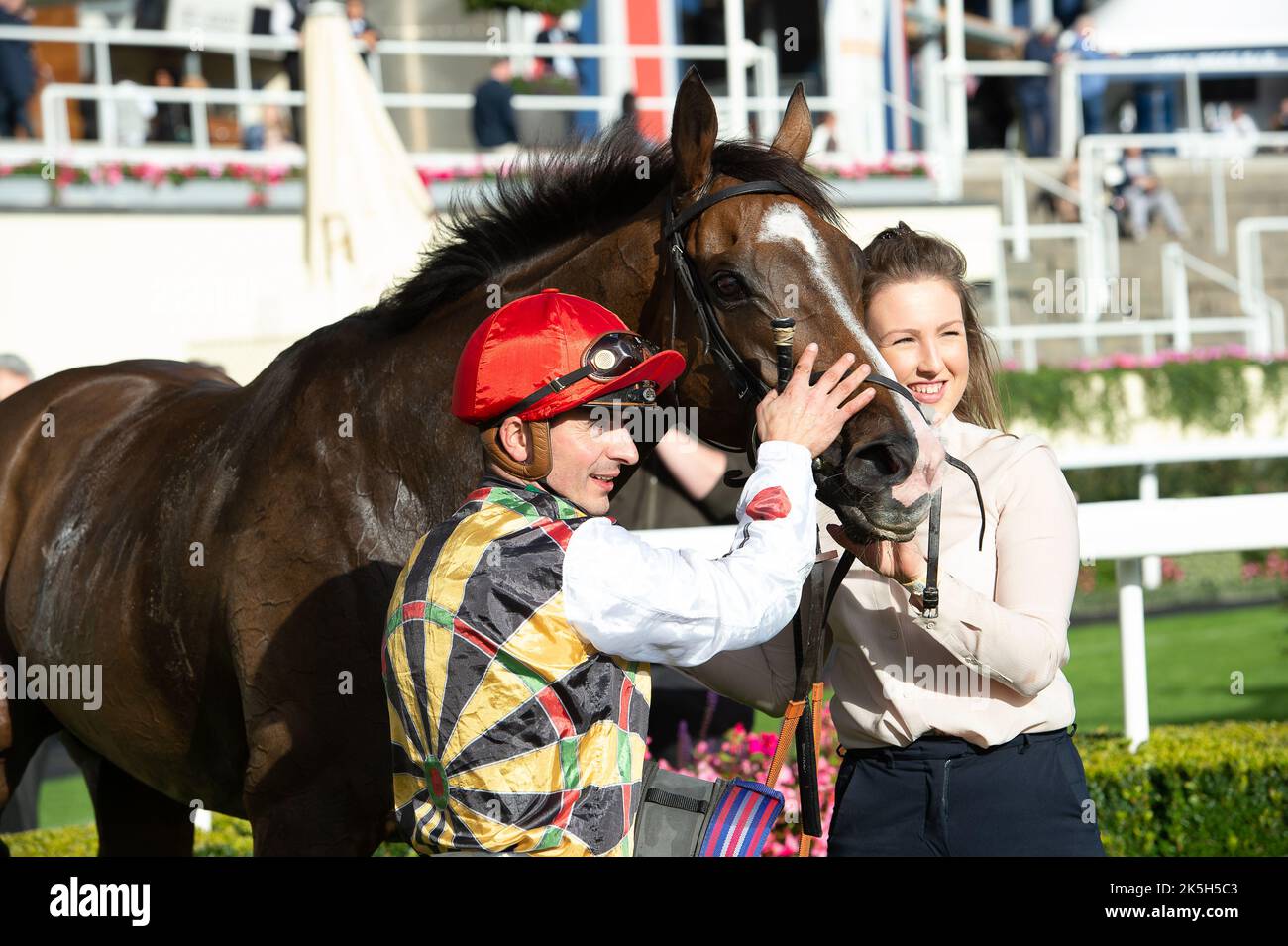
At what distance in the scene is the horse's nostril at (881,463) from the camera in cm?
233

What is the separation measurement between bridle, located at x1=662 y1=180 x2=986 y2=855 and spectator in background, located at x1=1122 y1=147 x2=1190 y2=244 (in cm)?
1496

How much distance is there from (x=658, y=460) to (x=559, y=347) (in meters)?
2.84

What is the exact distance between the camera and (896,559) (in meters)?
2.41

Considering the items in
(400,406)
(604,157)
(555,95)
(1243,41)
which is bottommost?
(400,406)

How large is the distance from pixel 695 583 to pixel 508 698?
0.30m

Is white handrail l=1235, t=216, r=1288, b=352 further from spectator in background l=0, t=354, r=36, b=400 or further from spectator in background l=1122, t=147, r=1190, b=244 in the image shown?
spectator in background l=0, t=354, r=36, b=400

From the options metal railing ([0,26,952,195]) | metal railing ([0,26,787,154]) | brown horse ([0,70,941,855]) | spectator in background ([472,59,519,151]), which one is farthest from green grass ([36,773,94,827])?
spectator in background ([472,59,519,151])

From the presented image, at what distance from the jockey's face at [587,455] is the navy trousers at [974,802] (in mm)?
848

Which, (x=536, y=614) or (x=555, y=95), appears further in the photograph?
(x=555, y=95)

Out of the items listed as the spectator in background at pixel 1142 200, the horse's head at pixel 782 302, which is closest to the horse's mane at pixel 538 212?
the horse's head at pixel 782 302

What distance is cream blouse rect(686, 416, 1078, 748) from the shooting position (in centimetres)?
243
